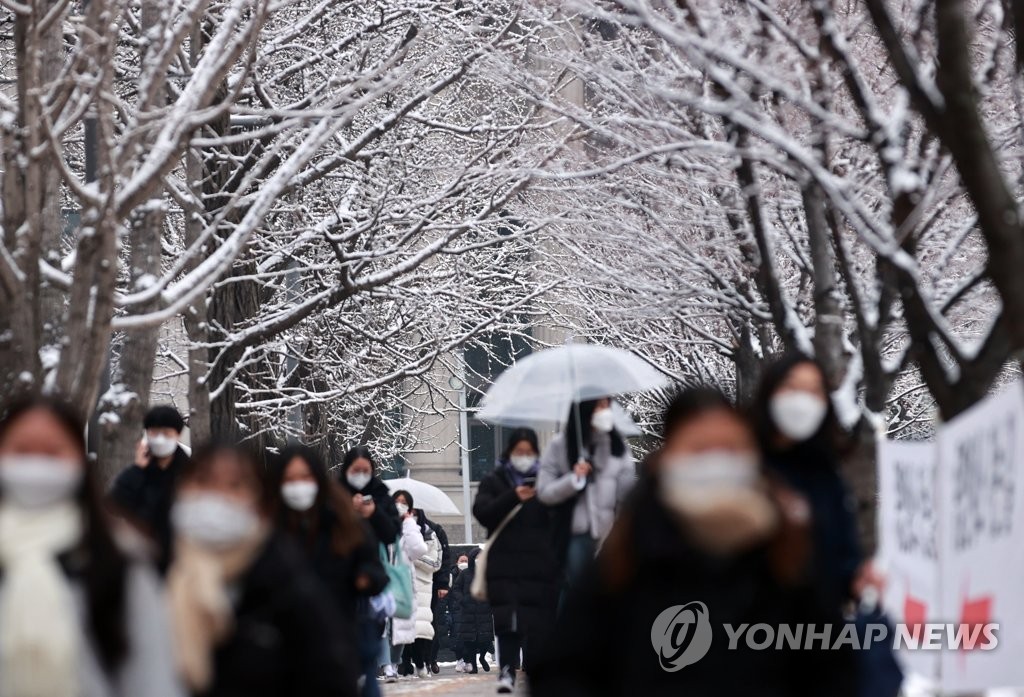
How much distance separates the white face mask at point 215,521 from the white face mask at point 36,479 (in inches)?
11.2

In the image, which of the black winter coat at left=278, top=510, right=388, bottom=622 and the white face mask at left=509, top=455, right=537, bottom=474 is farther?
the white face mask at left=509, top=455, right=537, bottom=474

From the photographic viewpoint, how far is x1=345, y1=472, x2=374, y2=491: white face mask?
39.1ft

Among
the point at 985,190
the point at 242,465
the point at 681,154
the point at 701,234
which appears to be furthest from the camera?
the point at 701,234

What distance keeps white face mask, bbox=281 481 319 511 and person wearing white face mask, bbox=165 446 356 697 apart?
3.68 metres

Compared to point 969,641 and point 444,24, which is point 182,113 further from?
point 444,24

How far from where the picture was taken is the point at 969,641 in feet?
23.2

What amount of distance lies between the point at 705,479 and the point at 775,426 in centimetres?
237

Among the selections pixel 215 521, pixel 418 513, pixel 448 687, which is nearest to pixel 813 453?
pixel 215 521

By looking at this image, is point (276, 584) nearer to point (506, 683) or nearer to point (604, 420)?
point (604, 420)

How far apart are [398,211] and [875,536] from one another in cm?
751

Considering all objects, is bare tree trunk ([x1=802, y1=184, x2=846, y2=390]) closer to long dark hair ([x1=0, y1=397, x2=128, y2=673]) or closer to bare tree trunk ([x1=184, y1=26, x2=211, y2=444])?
bare tree trunk ([x1=184, y1=26, x2=211, y2=444])

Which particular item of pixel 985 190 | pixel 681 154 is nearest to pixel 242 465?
pixel 985 190

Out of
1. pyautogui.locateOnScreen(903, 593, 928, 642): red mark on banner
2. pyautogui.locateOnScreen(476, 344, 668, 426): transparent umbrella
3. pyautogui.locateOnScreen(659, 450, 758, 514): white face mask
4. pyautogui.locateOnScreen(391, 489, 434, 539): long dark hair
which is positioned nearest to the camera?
pyautogui.locateOnScreen(659, 450, 758, 514): white face mask

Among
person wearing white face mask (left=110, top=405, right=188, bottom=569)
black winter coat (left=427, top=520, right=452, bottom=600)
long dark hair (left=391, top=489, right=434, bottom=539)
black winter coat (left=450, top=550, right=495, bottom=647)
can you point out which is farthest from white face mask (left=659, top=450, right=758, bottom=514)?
black winter coat (left=450, top=550, right=495, bottom=647)
